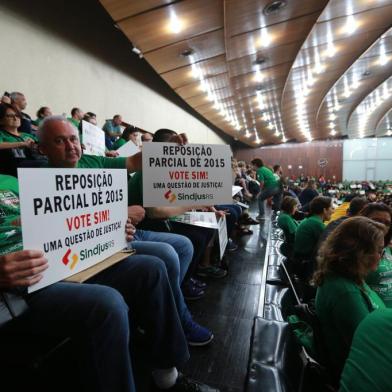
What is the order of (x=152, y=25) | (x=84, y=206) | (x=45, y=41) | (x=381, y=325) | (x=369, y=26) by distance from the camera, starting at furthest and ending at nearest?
(x=369, y=26) → (x=152, y=25) → (x=45, y=41) → (x=84, y=206) → (x=381, y=325)

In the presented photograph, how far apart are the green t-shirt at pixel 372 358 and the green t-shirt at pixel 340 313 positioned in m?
0.40

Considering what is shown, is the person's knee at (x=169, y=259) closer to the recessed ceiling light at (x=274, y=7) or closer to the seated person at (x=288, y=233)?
the seated person at (x=288, y=233)

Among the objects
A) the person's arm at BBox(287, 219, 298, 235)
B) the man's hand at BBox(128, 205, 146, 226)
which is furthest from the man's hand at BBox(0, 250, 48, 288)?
the person's arm at BBox(287, 219, 298, 235)

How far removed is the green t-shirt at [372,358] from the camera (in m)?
0.64

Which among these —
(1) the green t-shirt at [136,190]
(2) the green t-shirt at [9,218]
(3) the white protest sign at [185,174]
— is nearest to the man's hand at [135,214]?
(3) the white protest sign at [185,174]

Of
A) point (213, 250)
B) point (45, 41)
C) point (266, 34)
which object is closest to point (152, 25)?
point (45, 41)

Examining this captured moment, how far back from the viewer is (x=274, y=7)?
4613mm

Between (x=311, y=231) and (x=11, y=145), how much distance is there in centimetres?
255

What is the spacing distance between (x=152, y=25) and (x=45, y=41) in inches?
67.0

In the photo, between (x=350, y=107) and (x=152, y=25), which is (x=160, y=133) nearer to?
(x=152, y=25)

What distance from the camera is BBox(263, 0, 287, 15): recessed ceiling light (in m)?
4.49

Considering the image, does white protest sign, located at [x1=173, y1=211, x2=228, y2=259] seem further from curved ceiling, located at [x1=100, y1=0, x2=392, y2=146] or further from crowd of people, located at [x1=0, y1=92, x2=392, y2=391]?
curved ceiling, located at [x1=100, y1=0, x2=392, y2=146]

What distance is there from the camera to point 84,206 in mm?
1117

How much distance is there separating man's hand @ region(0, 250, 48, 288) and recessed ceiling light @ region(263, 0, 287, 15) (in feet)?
17.1
